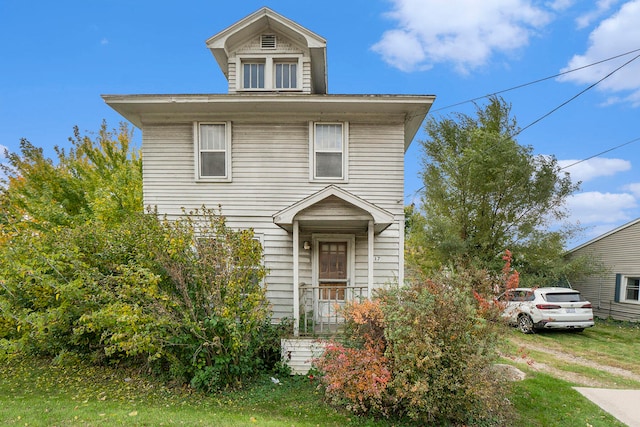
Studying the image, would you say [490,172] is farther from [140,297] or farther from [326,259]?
[140,297]

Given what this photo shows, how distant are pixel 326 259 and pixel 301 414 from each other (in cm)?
391

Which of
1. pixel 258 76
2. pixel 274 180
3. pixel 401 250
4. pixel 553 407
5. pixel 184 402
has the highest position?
pixel 258 76

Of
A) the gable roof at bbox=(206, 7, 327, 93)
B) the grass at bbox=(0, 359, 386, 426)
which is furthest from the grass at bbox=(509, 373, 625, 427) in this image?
the gable roof at bbox=(206, 7, 327, 93)

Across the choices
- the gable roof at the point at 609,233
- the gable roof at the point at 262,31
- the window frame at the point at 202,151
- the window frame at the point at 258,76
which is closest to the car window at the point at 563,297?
the gable roof at the point at 609,233

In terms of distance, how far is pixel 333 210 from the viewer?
7352mm

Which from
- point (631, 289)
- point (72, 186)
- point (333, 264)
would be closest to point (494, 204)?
point (631, 289)

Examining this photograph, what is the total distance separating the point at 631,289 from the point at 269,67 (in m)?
17.5

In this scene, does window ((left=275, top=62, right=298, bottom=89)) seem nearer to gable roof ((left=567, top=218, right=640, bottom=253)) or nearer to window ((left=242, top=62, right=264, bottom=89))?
window ((left=242, top=62, right=264, bottom=89))

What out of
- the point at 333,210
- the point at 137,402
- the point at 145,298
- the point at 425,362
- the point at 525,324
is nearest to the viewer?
the point at 425,362

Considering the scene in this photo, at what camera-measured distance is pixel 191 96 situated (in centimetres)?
816

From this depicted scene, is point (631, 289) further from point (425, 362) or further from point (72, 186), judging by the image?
point (72, 186)

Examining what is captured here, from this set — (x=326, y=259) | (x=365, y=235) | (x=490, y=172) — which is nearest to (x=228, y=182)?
(x=326, y=259)

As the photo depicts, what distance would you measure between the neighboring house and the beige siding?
13091mm

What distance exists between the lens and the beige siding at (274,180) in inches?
337
